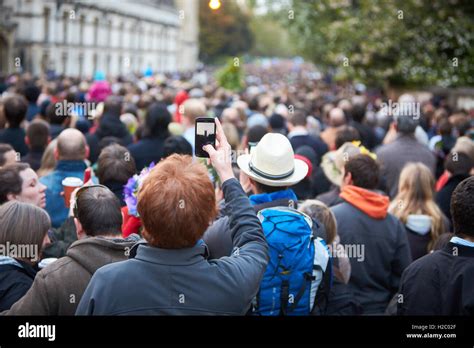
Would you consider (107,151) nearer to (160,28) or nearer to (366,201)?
(366,201)

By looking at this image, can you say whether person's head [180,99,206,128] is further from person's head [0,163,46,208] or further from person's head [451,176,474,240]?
person's head [451,176,474,240]

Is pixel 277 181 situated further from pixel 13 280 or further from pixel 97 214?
pixel 13 280

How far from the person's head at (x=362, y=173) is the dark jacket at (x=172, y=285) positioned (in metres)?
2.80

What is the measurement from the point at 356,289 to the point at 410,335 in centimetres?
229

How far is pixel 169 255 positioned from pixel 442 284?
159 centimetres

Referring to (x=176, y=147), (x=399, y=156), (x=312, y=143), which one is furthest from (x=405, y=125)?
(x=176, y=147)

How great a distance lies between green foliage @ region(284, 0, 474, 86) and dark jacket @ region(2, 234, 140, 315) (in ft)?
59.6

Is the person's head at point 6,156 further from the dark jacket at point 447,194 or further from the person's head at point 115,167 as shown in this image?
the dark jacket at point 447,194

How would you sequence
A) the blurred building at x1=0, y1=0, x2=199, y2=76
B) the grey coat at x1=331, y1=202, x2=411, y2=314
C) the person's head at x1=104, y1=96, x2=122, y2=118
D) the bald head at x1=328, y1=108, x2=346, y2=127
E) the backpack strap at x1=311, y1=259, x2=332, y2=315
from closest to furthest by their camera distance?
the backpack strap at x1=311, y1=259, x2=332, y2=315 → the grey coat at x1=331, y1=202, x2=411, y2=314 → the person's head at x1=104, y1=96, x2=122, y2=118 → the bald head at x1=328, y1=108, x2=346, y2=127 → the blurred building at x1=0, y1=0, x2=199, y2=76

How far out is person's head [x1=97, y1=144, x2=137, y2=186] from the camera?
6.09m

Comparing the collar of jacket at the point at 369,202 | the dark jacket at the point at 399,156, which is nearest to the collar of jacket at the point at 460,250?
the collar of jacket at the point at 369,202

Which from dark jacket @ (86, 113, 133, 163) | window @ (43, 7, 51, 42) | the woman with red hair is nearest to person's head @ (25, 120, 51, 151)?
dark jacket @ (86, 113, 133, 163)

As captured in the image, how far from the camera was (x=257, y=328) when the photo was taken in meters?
3.58

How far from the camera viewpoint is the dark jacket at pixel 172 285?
3.39m
